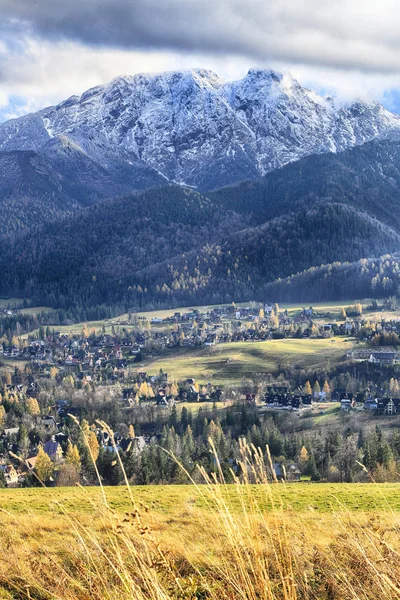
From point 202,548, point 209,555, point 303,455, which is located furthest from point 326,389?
point 209,555

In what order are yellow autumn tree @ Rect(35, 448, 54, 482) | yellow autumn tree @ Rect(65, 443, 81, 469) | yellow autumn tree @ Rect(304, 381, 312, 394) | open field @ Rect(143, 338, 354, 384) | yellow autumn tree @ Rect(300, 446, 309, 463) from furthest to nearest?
open field @ Rect(143, 338, 354, 384), yellow autumn tree @ Rect(304, 381, 312, 394), yellow autumn tree @ Rect(300, 446, 309, 463), yellow autumn tree @ Rect(65, 443, 81, 469), yellow autumn tree @ Rect(35, 448, 54, 482)

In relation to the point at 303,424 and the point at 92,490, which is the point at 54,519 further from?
the point at 303,424

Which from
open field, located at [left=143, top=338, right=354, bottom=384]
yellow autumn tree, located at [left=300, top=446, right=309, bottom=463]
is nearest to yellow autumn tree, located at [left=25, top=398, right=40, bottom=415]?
open field, located at [left=143, top=338, right=354, bottom=384]

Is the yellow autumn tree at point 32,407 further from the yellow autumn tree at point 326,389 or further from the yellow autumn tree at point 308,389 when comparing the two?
the yellow autumn tree at point 326,389

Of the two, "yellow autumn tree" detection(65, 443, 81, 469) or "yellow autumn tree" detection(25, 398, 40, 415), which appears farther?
"yellow autumn tree" detection(25, 398, 40, 415)

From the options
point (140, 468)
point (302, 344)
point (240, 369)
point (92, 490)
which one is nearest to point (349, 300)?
point (302, 344)

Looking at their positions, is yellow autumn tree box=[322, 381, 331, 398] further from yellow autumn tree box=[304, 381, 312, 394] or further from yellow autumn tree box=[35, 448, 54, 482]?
yellow autumn tree box=[35, 448, 54, 482]
